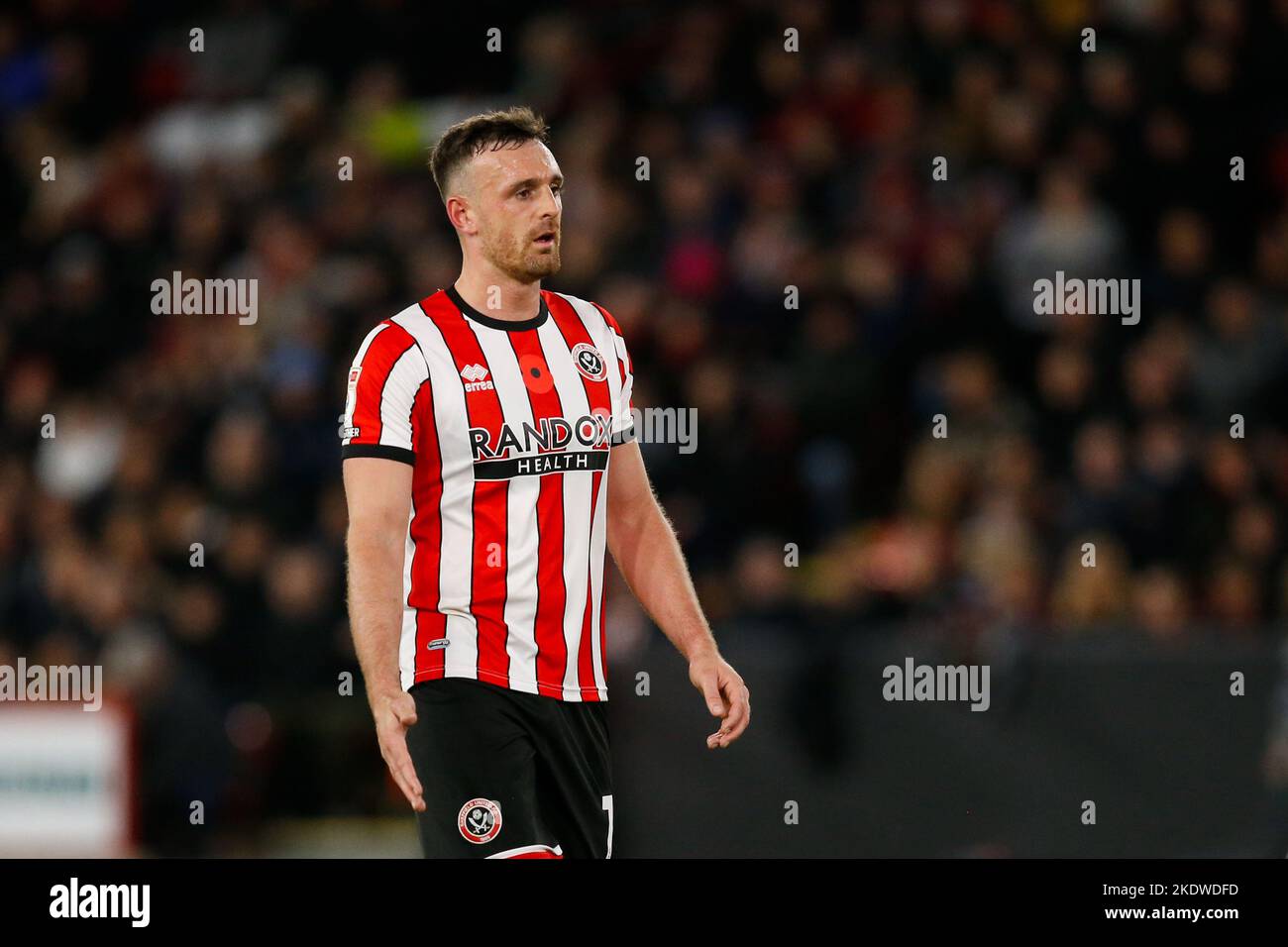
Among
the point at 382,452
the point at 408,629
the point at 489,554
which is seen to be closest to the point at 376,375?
the point at 382,452

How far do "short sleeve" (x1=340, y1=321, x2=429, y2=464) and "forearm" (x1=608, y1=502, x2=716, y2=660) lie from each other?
680 millimetres

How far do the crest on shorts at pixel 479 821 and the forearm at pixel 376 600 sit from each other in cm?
35

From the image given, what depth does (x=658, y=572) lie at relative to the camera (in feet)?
16.6

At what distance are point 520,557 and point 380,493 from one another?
398mm

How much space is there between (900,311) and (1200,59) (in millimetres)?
2475

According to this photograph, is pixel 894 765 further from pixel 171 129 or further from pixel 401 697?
pixel 171 129

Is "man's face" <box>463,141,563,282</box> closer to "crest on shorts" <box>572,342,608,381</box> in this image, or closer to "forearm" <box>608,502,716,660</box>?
"crest on shorts" <box>572,342,608,381</box>

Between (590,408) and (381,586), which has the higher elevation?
(590,408)

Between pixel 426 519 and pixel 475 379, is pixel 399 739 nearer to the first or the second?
pixel 426 519

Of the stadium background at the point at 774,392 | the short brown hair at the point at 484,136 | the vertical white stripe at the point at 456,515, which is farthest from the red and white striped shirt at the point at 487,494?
the stadium background at the point at 774,392

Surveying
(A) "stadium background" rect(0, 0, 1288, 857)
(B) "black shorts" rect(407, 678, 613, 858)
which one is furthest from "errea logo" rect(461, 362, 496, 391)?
(A) "stadium background" rect(0, 0, 1288, 857)

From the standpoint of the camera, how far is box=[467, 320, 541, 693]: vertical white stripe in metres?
4.77

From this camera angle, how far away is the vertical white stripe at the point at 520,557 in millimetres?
4770

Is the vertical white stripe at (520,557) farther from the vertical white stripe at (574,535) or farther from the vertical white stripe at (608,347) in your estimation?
the vertical white stripe at (608,347)
